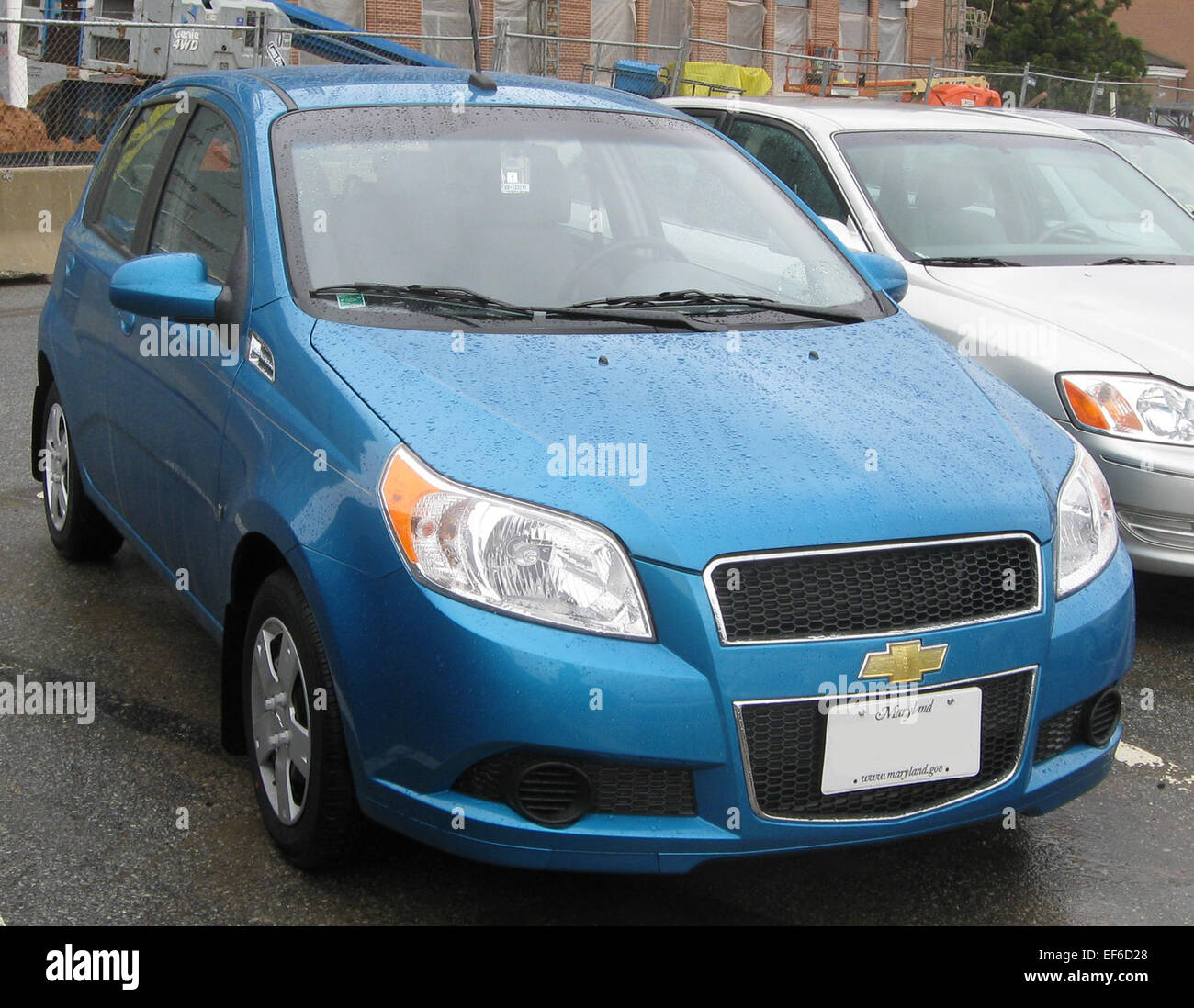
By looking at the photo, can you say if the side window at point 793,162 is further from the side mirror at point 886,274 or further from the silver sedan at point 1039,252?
the side mirror at point 886,274

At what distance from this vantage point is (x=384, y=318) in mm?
3355

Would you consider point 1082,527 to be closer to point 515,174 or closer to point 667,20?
point 515,174

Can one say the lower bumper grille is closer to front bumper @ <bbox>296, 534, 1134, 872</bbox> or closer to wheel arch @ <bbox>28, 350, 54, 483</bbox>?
front bumper @ <bbox>296, 534, 1134, 872</bbox>

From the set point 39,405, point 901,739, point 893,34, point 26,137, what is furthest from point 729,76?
point 901,739

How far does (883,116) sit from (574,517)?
4347 mm

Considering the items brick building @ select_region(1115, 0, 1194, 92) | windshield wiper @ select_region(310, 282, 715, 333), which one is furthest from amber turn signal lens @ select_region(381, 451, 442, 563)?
brick building @ select_region(1115, 0, 1194, 92)

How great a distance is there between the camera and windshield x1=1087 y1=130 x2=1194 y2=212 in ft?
29.3

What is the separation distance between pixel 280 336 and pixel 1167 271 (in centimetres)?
379

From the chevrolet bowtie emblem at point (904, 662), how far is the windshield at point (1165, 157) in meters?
7.00

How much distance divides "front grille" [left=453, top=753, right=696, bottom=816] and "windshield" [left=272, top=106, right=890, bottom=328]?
1157 millimetres

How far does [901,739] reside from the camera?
2758 millimetres
